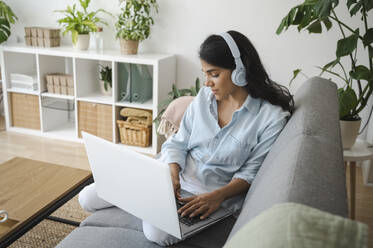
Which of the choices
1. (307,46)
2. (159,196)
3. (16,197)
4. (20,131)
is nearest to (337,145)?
(159,196)

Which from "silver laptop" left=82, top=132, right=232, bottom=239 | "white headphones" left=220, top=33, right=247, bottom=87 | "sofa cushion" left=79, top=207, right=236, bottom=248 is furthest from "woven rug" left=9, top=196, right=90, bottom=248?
"white headphones" left=220, top=33, right=247, bottom=87

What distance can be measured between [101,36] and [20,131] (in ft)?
3.76

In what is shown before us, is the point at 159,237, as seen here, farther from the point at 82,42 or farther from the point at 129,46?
the point at 82,42

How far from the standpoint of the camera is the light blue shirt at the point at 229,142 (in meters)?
1.42

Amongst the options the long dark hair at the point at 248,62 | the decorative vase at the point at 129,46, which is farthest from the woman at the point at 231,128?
the decorative vase at the point at 129,46

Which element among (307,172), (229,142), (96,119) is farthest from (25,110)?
(307,172)

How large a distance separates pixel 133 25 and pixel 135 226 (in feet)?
6.79

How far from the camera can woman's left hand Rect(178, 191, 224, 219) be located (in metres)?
1.25

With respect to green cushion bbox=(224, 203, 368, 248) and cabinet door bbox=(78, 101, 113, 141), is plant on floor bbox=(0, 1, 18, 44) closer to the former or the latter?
cabinet door bbox=(78, 101, 113, 141)

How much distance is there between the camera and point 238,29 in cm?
298

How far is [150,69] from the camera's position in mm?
3246

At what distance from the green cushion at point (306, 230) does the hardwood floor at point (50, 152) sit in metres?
2.05

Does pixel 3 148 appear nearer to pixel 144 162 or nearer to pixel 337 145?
pixel 144 162

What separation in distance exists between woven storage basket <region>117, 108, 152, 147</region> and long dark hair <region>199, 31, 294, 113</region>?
1.63m
